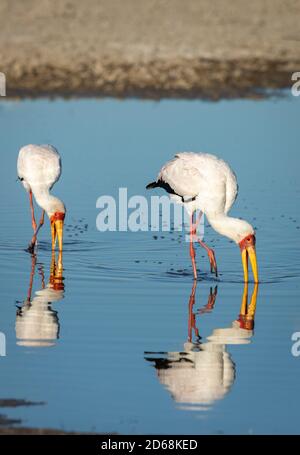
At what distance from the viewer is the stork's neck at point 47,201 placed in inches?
526

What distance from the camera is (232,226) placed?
11641 millimetres

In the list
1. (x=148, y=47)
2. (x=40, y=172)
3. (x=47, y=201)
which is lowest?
(x=47, y=201)

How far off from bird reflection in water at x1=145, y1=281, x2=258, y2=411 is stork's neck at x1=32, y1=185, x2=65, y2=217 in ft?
11.8

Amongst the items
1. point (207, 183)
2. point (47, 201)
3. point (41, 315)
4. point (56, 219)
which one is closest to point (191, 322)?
point (41, 315)

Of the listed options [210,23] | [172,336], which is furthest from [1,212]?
[210,23]

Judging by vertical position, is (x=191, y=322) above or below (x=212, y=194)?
below

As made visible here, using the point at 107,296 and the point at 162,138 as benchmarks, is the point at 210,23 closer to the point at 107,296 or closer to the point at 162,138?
the point at 162,138

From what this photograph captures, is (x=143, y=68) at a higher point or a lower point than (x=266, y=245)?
higher

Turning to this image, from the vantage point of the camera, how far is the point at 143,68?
88.5 feet

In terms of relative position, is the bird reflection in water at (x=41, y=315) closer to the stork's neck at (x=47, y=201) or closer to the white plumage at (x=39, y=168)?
the stork's neck at (x=47, y=201)

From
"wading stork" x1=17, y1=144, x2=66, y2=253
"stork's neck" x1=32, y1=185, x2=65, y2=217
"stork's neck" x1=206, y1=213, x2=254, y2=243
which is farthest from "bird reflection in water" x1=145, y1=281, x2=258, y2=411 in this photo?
"wading stork" x1=17, y1=144, x2=66, y2=253

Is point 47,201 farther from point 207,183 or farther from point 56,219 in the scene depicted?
point 207,183

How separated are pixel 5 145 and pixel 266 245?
805 cm

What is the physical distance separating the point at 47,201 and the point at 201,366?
18.0 ft
